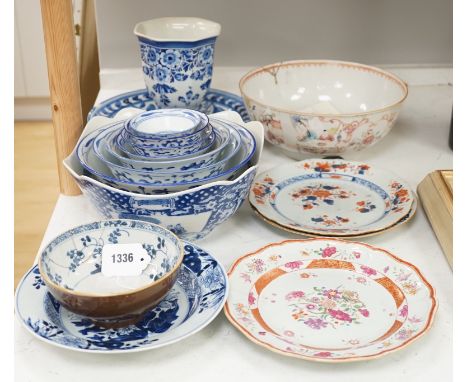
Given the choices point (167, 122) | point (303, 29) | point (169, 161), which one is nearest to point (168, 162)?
point (169, 161)

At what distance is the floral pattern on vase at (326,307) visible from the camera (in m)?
0.72

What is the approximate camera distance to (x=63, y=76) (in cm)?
91

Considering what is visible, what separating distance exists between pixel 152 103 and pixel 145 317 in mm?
534

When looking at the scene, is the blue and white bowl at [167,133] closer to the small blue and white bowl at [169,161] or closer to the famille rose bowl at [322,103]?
the small blue and white bowl at [169,161]

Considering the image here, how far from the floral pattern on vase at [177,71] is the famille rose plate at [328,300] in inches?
14.1

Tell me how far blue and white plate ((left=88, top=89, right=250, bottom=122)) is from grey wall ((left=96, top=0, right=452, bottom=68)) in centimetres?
22

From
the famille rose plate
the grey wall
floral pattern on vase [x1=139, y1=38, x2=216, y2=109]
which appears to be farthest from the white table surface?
the grey wall

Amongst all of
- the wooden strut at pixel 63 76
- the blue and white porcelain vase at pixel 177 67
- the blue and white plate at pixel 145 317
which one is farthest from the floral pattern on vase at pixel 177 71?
the blue and white plate at pixel 145 317

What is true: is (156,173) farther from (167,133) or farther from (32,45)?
(32,45)

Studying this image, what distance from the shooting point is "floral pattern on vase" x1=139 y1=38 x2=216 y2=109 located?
1.04 metres

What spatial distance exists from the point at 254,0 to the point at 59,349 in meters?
0.85

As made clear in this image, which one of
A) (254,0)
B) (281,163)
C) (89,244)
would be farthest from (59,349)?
(254,0)

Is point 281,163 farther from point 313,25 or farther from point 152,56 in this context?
point 313,25

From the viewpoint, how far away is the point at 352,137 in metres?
1.01
